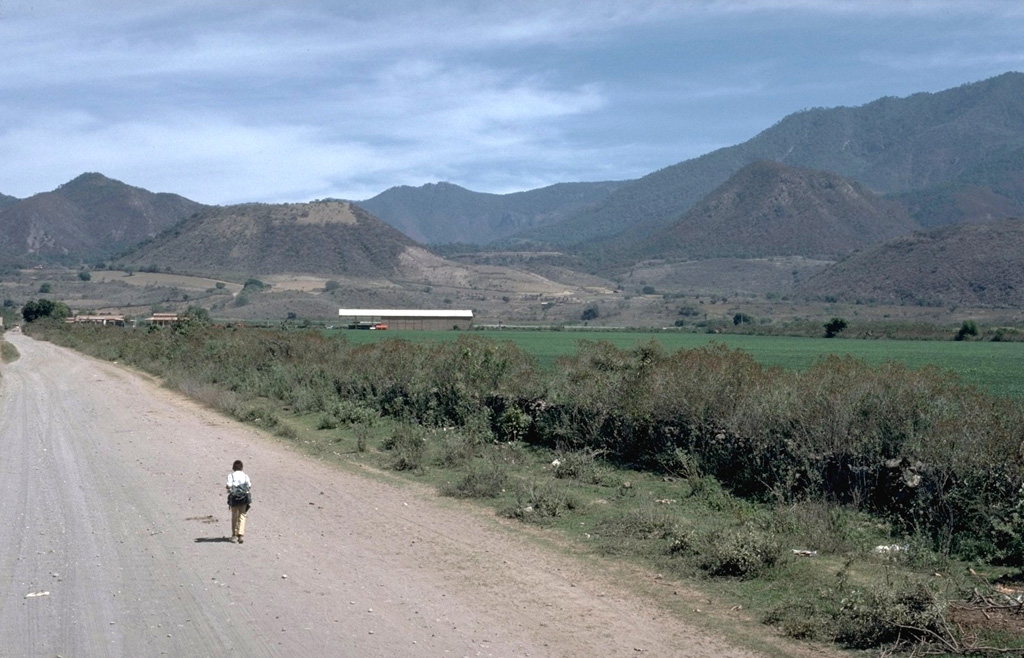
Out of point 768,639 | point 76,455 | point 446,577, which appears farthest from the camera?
point 76,455

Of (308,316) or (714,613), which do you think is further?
(308,316)

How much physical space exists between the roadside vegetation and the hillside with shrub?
10455 cm

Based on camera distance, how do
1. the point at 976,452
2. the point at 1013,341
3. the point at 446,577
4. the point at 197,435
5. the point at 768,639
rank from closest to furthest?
the point at 768,639
the point at 446,577
the point at 976,452
the point at 197,435
the point at 1013,341

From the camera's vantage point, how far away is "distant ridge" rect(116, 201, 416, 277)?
162 meters

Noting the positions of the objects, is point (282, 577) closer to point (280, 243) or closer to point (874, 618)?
point (874, 618)

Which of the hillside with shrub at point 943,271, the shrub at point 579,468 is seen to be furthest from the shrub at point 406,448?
the hillside with shrub at point 943,271

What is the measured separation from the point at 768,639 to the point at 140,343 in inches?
2169

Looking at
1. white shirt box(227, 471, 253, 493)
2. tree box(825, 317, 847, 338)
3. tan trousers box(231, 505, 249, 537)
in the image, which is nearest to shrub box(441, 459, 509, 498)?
white shirt box(227, 471, 253, 493)

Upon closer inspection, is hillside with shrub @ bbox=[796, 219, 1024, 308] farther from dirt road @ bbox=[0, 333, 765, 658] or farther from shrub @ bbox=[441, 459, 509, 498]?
dirt road @ bbox=[0, 333, 765, 658]

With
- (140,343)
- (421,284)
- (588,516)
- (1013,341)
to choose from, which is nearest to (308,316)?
(421,284)

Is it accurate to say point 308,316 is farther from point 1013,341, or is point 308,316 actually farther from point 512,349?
point 512,349

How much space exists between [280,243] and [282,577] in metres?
163

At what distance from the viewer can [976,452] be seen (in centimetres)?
1159

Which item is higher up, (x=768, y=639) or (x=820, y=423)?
(x=820, y=423)
